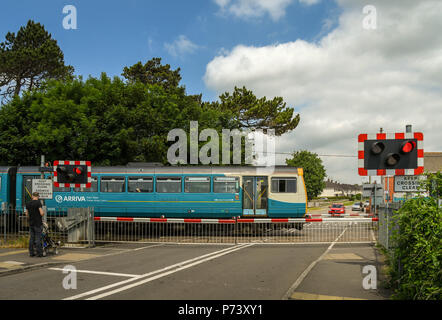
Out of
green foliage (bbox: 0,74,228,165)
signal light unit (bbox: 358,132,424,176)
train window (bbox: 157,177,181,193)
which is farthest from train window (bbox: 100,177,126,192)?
signal light unit (bbox: 358,132,424,176)

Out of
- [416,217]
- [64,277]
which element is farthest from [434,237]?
[64,277]

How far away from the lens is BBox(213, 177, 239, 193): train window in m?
20.4

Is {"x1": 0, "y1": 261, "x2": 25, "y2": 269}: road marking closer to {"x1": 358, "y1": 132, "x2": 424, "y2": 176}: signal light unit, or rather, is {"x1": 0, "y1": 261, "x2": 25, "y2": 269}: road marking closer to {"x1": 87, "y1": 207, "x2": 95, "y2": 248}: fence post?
{"x1": 87, "y1": 207, "x2": 95, "y2": 248}: fence post

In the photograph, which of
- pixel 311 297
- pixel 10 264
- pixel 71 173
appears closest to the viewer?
pixel 311 297

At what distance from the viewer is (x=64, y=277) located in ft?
29.3

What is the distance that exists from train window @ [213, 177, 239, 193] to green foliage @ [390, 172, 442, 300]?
13.7 m

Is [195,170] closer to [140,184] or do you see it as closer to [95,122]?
[140,184]

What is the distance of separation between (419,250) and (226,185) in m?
14.6

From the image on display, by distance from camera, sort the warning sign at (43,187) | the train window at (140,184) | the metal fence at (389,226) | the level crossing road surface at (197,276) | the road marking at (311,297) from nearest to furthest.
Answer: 1. the road marking at (311,297)
2. the level crossing road surface at (197,276)
3. the metal fence at (389,226)
4. the warning sign at (43,187)
5. the train window at (140,184)

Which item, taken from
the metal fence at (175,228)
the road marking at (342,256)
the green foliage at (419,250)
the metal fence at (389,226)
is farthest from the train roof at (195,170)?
the green foliage at (419,250)

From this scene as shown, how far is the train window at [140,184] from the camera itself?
2056 cm

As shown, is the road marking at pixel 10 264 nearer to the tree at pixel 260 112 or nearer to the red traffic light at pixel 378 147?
the red traffic light at pixel 378 147

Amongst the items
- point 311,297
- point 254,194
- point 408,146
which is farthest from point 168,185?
point 311,297

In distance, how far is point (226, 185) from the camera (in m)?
20.4
